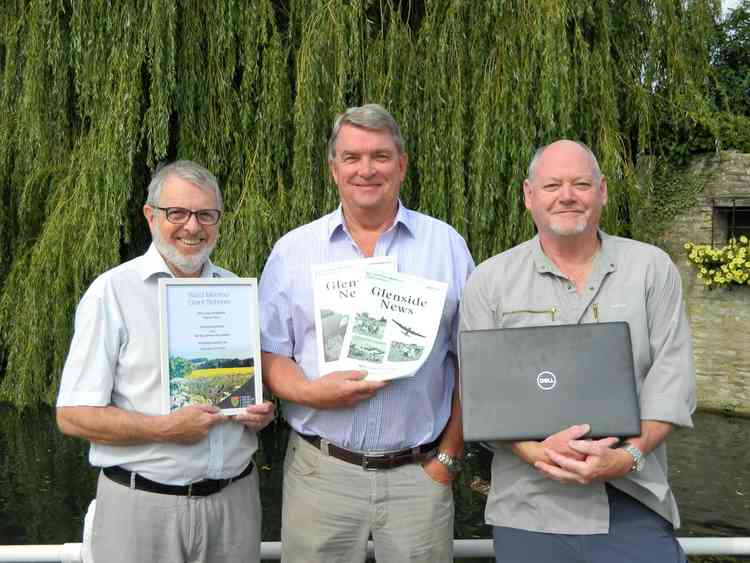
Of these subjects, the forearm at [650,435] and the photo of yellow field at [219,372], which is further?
the photo of yellow field at [219,372]

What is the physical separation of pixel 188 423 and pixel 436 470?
30.2 inches

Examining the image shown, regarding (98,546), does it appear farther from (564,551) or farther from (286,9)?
(286,9)

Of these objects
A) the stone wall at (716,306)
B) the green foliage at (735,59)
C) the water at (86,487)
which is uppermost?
the green foliage at (735,59)

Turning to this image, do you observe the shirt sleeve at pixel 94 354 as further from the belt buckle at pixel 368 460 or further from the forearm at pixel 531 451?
the forearm at pixel 531 451

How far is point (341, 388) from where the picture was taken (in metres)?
2.30

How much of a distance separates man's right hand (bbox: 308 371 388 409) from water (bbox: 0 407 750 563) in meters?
4.36

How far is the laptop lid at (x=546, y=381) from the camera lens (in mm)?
2061

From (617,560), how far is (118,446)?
4.43ft

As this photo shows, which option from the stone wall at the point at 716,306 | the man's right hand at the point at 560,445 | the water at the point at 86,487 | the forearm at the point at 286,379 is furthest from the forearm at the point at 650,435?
the stone wall at the point at 716,306

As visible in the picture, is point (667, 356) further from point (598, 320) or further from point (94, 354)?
point (94, 354)

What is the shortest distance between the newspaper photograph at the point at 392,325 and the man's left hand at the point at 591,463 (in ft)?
1.60

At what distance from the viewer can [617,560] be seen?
7.00ft

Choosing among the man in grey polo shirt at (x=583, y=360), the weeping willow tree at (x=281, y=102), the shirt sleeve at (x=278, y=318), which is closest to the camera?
the man in grey polo shirt at (x=583, y=360)

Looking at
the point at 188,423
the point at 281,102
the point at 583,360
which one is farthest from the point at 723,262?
the point at 188,423
